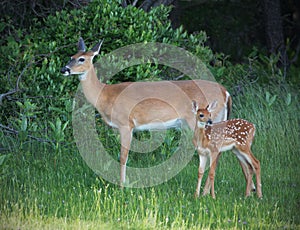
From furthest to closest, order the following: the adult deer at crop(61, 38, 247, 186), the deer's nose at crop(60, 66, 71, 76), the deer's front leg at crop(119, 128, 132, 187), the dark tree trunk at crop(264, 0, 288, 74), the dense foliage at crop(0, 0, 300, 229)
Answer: the dark tree trunk at crop(264, 0, 288, 74) → the adult deer at crop(61, 38, 247, 186) → the deer's front leg at crop(119, 128, 132, 187) → the deer's nose at crop(60, 66, 71, 76) → the dense foliage at crop(0, 0, 300, 229)

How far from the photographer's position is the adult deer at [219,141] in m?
7.09

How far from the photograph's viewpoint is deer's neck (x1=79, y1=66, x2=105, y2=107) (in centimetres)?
829

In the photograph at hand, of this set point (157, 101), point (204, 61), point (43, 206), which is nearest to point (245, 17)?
point (204, 61)

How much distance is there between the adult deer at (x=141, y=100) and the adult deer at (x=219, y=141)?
1.09 metres

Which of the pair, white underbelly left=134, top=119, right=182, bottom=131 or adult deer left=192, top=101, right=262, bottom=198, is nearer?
adult deer left=192, top=101, right=262, bottom=198

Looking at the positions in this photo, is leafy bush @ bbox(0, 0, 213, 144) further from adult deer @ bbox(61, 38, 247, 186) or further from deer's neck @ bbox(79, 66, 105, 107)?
adult deer @ bbox(61, 38, 247, 186)

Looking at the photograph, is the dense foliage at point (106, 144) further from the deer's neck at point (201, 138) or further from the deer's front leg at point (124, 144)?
the deer's neck at point (201, 138)

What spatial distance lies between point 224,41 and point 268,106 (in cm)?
698

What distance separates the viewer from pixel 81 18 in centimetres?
950

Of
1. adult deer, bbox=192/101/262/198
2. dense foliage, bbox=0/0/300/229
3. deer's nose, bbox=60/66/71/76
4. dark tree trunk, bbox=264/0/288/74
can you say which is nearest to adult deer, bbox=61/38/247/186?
deer's nose, bbox=60/66/71/76

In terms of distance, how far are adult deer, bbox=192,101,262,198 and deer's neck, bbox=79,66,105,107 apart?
1547 millimetres

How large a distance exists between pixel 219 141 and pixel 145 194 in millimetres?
968

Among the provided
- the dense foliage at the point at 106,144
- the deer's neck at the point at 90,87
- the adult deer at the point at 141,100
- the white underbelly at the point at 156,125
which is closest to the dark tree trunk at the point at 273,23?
the dense foliage at the point at 106,144

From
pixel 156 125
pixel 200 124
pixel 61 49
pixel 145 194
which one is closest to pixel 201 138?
pixel 200 124
